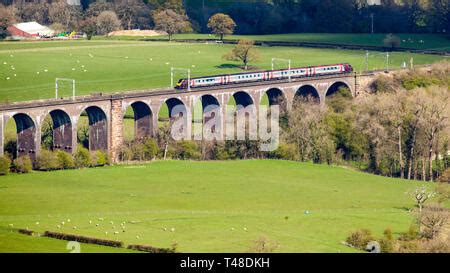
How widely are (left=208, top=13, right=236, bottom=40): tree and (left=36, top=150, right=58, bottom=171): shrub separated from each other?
265ft

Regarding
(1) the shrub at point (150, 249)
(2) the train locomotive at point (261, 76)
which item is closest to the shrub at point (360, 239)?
(1) the shrub at point (150, 249)

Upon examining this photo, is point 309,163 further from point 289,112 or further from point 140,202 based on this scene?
point 140,202

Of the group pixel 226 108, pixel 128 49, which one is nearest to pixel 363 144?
pixel 226 108

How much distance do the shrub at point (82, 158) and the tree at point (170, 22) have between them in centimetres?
7544

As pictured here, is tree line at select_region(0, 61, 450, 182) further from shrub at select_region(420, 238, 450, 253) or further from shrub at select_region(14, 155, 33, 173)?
shrub at select_region(420, 238, 450, 253)

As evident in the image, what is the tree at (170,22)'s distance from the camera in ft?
620

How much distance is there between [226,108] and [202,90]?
10.7 feet

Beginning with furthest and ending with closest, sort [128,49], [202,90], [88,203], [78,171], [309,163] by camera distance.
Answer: [128,49] < [202,90] < [309,163] < [78,171] < [88,203]

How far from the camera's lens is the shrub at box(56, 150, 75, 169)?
109m

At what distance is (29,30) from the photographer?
180 meters

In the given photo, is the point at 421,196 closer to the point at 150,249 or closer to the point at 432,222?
the point at 432,222

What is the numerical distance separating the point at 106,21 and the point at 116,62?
26.0m

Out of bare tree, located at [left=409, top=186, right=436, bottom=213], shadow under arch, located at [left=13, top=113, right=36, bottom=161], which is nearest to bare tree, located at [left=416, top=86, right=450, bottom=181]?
bare tree, located at [left=409, top=186, right=436, bottom=213]

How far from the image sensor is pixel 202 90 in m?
128
